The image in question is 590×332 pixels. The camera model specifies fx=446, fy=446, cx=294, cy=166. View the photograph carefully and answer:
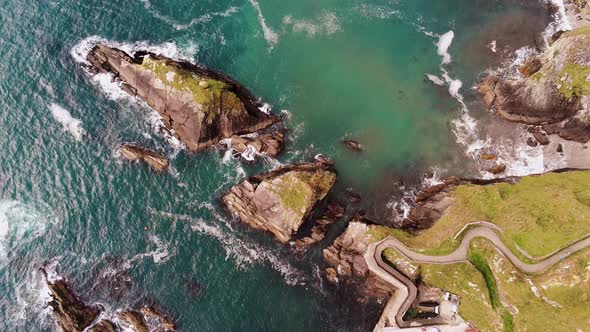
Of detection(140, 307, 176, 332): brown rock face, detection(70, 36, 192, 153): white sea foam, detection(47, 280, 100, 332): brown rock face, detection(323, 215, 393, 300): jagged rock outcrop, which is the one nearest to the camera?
detection(47, 280, 100, 332): brown rock face

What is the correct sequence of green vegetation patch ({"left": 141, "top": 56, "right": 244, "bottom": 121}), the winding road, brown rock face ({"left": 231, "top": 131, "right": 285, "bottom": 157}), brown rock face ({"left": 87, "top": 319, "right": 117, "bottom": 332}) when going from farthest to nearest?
brown rock face ({"left": 231, "top": 131, "right": 285, "bottom": 157})
green vegetation patch ({"left": 141, "top": 56, "right": 244, "bottom": 121})
brown rock face ({"left": 87, "top": 319, "right": 117, "bottom": 332})
the winding road

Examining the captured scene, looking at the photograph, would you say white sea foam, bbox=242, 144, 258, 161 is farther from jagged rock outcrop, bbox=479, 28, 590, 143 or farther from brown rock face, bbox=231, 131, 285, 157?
jagged rock outcrop, bbox=479, 28, 590, 143

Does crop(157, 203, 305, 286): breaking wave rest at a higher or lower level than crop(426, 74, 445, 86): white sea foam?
lower

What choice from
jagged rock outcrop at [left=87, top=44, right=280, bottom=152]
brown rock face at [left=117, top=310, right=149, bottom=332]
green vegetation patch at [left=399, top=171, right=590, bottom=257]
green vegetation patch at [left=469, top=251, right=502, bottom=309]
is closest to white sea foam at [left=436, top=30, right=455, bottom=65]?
green vegetation patch at [left=399, top=171, right=590, bottom=257]

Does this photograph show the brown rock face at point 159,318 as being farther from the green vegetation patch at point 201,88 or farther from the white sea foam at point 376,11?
the white sea foam at point 376,11

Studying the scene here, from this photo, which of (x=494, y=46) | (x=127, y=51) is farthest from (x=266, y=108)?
(x=494, y=46)

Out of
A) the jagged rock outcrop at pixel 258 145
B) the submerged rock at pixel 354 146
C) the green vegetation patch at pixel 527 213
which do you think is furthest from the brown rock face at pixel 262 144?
the green vegetation patch at pixel 527 213

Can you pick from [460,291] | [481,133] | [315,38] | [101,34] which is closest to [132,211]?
[101,34]

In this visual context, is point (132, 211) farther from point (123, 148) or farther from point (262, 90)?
point (262, 90)
